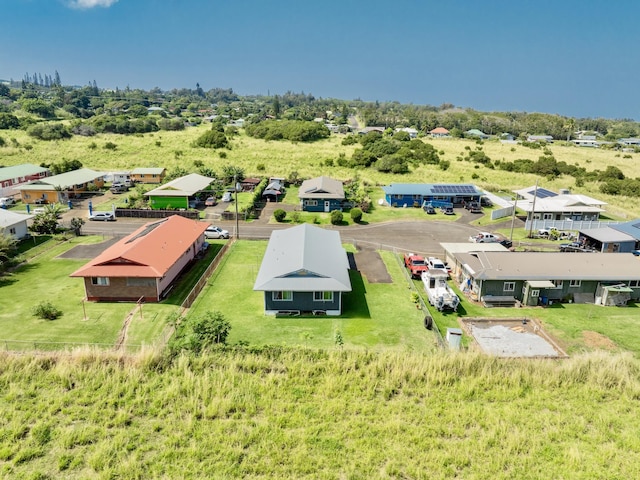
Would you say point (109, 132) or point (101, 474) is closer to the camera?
point (101, 474)

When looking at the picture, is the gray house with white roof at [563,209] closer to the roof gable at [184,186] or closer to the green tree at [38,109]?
the roof gable at [184,186]

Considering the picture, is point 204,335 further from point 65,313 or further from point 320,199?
point 320,199

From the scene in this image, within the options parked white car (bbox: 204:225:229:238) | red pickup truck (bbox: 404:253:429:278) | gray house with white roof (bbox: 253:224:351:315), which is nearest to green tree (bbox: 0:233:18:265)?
parked white car (bbox: 204:225:229:238)

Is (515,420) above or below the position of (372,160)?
below

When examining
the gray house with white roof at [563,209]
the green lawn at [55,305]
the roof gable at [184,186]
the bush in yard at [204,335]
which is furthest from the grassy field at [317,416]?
the roof gable at [184,186]

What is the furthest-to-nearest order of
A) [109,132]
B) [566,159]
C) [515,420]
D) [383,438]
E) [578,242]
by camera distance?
[109,132] → [566,159] → [578,242] → [515,420] → [383,438]

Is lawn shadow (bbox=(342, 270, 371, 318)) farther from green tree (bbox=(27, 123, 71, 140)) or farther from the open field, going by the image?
green tree (bbox=(27, 123, 71, 140))

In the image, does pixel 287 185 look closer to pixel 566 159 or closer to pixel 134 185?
pixel 134 185

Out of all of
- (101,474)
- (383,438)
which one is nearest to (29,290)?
(101,474)
